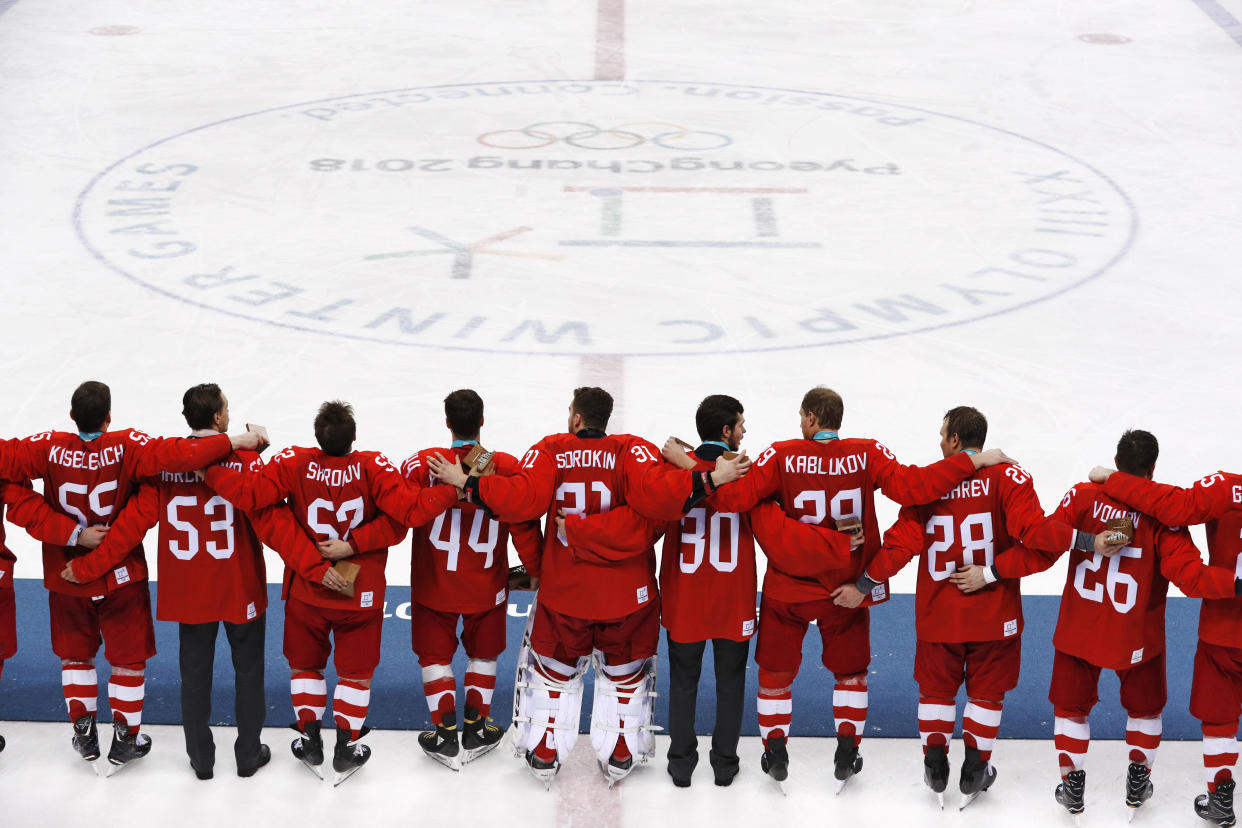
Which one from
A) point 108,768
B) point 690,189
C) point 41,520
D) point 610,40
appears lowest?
point 108,768

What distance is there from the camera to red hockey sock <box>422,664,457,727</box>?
458 cm

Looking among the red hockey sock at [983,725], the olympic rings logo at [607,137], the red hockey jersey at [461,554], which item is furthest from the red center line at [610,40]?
the red hockey sock at [983,725]

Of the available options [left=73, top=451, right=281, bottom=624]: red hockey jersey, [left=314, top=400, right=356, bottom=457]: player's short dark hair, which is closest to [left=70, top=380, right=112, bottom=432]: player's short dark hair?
[left=73, top=451, right=281, bottom=624]: red hockey jersey

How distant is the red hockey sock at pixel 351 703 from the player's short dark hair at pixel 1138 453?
228 cm

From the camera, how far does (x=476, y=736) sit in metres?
4.67

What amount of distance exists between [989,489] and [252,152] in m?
9.54

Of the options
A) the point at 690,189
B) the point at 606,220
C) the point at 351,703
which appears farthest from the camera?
the point at 690,189

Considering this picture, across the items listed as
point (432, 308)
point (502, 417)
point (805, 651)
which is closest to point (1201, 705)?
point (805, 651)

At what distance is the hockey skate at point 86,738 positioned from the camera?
457 centimetres

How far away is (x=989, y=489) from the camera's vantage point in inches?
172

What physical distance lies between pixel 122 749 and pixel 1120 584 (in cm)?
297

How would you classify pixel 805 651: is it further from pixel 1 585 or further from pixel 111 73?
pixel 111 73

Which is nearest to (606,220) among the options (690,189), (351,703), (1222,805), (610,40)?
(690,189)

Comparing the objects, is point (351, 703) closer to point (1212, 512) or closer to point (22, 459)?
point (22, 459)
